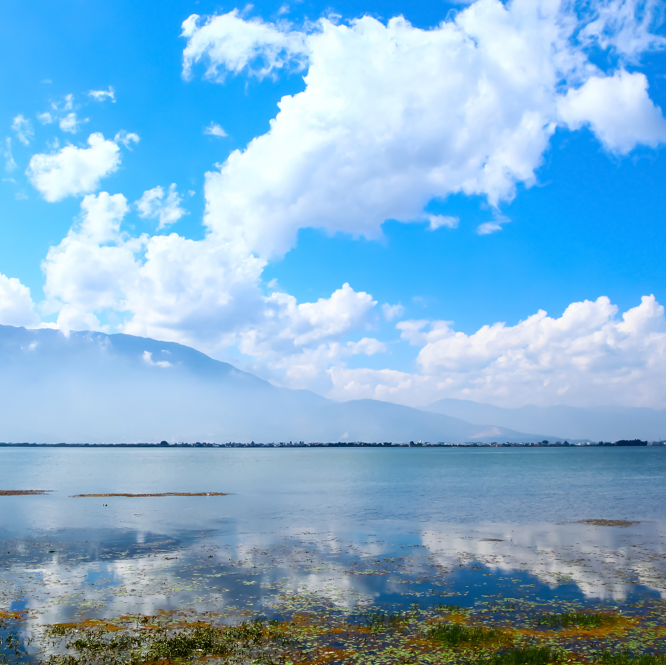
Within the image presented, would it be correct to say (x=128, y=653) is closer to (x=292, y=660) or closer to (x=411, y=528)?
(x=292, y=660)

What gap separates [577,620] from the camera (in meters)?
23.0

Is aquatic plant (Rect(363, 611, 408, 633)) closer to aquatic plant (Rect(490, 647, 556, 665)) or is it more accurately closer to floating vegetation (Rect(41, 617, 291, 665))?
floating vegetation (Rect(41, 617, 291, 665))

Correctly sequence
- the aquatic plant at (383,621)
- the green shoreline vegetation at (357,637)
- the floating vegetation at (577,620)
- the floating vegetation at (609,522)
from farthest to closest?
the floating vegetation at (609,522)
the floating vegetation at (577,620)
the aquatic plant at (383,621)
the green shoreline vegetation at (357,637)

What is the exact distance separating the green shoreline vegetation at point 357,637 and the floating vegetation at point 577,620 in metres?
0.04

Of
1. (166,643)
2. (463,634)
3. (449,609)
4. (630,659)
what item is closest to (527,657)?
(463,634)

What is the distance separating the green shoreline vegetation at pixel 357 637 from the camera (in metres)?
18.8

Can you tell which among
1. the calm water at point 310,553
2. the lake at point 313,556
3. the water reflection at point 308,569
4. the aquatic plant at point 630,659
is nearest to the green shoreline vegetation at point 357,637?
the aquatic plant at point 630,659

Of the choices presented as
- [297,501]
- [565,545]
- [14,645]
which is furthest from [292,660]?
[297,501]

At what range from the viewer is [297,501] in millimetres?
76375

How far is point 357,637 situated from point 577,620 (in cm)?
972

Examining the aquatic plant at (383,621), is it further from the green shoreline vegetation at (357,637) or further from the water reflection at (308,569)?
the water reflection at (308,569)

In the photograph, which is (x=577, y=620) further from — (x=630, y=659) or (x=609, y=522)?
(x=609, y=522)

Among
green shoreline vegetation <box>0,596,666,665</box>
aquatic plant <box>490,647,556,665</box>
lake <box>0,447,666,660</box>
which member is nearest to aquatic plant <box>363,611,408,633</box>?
green shoreline vegetation <box>0,596,666,665</box>

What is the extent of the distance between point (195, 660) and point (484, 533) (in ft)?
116
